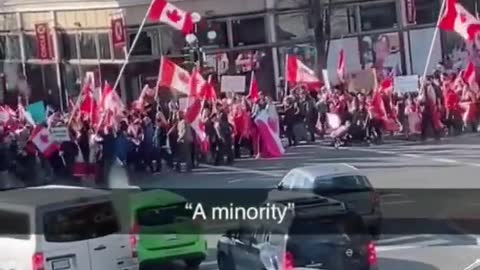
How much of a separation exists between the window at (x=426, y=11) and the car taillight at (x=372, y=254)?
685mm

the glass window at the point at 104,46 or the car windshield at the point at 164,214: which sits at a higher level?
the glass window at the point at 104,46

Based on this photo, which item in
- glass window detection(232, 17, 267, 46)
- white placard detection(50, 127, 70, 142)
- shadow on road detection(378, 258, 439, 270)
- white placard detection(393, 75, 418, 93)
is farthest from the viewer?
white placard detection(50, 127, 70, 142)

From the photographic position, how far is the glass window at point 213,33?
145 inches

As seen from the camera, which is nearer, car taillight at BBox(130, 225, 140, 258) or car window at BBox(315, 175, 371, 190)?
car window at BBox(315, 175, 371, 190)

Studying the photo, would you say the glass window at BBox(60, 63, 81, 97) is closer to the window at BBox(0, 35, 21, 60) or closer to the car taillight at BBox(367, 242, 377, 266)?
the window at BBox(0, 35, 21, 60)

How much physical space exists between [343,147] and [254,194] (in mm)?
301

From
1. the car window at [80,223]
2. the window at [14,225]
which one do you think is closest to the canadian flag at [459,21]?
the car window at [80,223]

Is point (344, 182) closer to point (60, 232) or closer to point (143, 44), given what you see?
point (143, 44)

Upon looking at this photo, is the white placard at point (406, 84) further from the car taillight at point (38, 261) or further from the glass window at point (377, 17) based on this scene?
the car taillight at point (38, 261)

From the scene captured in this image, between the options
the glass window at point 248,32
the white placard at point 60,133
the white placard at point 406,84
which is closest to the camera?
the glass window at point 248,32

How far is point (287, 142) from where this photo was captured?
12.5ft

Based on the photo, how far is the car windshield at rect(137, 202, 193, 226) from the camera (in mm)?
3898

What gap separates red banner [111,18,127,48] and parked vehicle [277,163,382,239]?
2.06 feet

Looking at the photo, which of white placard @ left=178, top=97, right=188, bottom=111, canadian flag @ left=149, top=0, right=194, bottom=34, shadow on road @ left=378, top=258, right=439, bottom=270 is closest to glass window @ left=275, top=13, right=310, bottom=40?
canadian flag @ left=149, top=0, right=194, bottom=34
